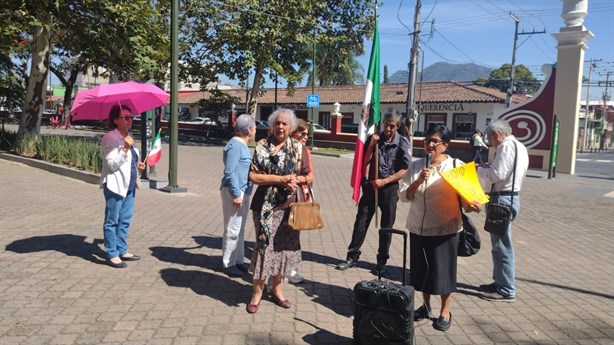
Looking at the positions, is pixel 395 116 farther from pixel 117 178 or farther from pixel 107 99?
pixel 107 99

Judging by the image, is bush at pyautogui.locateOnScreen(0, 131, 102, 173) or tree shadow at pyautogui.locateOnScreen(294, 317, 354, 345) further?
bush at pyautogui.locateOnScreen(0, 131, 102, 173)

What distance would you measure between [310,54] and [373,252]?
23.3 m

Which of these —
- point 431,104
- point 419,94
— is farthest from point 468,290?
point 419,94

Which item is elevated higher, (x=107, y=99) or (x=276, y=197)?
(x=107, y=99)

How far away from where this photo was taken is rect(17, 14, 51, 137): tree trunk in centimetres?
1507

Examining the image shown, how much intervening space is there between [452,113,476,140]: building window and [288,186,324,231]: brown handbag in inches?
1383

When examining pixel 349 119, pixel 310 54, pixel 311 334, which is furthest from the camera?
pixel 349 119

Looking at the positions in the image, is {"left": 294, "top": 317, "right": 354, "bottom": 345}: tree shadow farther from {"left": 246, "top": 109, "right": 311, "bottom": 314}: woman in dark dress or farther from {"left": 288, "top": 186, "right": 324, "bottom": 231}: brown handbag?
{"left": 288, "top": 186, "right": 324, "bottom": 231}: brown handbag

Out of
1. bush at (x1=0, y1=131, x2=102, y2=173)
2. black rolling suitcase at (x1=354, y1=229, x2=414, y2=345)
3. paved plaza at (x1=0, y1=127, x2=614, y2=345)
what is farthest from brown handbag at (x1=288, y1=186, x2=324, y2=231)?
bush at (x1=0, y1=131, x2=102, y2=173)

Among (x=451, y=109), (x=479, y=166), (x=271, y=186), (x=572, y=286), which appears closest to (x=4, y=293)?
(x=271, y=186)

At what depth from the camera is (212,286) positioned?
4.83m

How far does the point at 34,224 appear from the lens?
6895mm

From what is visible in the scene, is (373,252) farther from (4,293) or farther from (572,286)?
(4,293)

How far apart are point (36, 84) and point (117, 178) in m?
12.4
